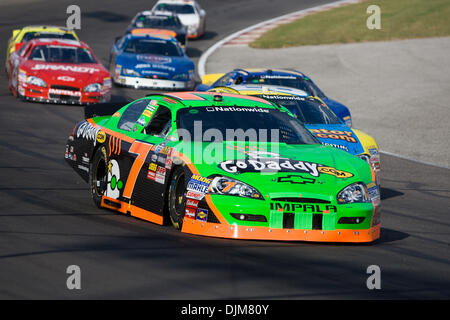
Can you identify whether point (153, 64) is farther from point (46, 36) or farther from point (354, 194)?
point (354, 194)

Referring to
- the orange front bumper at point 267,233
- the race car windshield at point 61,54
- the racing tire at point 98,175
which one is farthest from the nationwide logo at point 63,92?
the orange front bumper at point 267,233

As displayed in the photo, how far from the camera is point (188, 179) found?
8477 mm

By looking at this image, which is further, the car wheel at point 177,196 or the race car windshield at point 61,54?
the race car windshield at point 61,54

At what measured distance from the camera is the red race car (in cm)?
1933

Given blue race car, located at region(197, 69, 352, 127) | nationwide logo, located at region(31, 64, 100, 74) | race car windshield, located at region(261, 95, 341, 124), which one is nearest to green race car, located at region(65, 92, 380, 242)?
race car windshield, located at region(261, 95, 341, 124)

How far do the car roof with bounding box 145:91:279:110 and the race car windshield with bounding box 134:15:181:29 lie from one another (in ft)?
65.6

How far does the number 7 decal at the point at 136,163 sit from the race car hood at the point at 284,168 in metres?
0.71

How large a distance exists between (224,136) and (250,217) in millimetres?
1324

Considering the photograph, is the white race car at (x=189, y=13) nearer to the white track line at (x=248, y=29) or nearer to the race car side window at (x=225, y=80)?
the white track line at (x=248, y=29)

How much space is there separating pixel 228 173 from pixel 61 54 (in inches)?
509

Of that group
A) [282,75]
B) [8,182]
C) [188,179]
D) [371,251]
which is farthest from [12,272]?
[282,75]

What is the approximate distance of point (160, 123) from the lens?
963cm

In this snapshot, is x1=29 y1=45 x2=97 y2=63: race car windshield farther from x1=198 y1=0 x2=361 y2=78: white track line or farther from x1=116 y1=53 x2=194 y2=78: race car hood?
x1=198 y1=0 x2=361 y2=78: white track line

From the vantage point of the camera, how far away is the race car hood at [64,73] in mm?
19312
